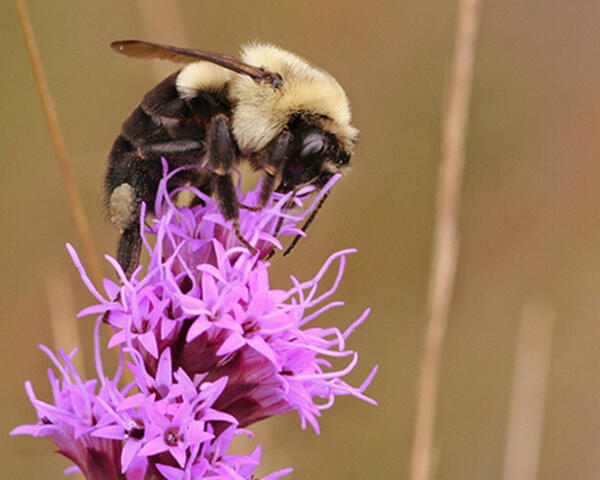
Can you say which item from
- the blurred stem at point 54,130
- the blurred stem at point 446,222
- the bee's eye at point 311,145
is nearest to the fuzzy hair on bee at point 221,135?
the bee's eye at point 311,145

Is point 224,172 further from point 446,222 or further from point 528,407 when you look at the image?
point 528,407

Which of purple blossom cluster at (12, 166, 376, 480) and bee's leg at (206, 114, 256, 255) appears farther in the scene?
bee's leg at (206, 114, 256, 255)

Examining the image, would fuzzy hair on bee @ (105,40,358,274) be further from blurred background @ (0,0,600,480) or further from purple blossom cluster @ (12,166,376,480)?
blurred background @ (0,0,600,480)

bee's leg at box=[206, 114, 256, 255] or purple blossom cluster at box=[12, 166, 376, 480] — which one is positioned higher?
bee's leg at box=[206, 114, 256, 255]

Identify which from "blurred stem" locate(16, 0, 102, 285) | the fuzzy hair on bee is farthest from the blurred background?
the fuzzy hair on bee

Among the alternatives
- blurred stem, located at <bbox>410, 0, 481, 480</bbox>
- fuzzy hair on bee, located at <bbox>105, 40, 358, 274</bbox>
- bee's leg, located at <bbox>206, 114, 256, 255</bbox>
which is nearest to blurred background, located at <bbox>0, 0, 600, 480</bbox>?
blurred stem, located at <bbox>410, 0, 481, 480</bbox>

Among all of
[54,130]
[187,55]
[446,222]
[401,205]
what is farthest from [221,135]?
[401,205]

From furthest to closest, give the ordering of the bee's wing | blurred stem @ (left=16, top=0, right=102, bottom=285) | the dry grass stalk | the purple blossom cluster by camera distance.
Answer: the dry grass stalk, blurred stem @ (left=16, top=0, right=102, bottom=285), the bee's wing, the purple blossom cluster

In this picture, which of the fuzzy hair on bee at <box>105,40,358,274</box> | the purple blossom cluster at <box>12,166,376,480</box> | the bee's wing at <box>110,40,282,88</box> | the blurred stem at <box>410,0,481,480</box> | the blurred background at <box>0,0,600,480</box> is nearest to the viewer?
the purple blossom cluster at <box>12,166,376,480</box>
